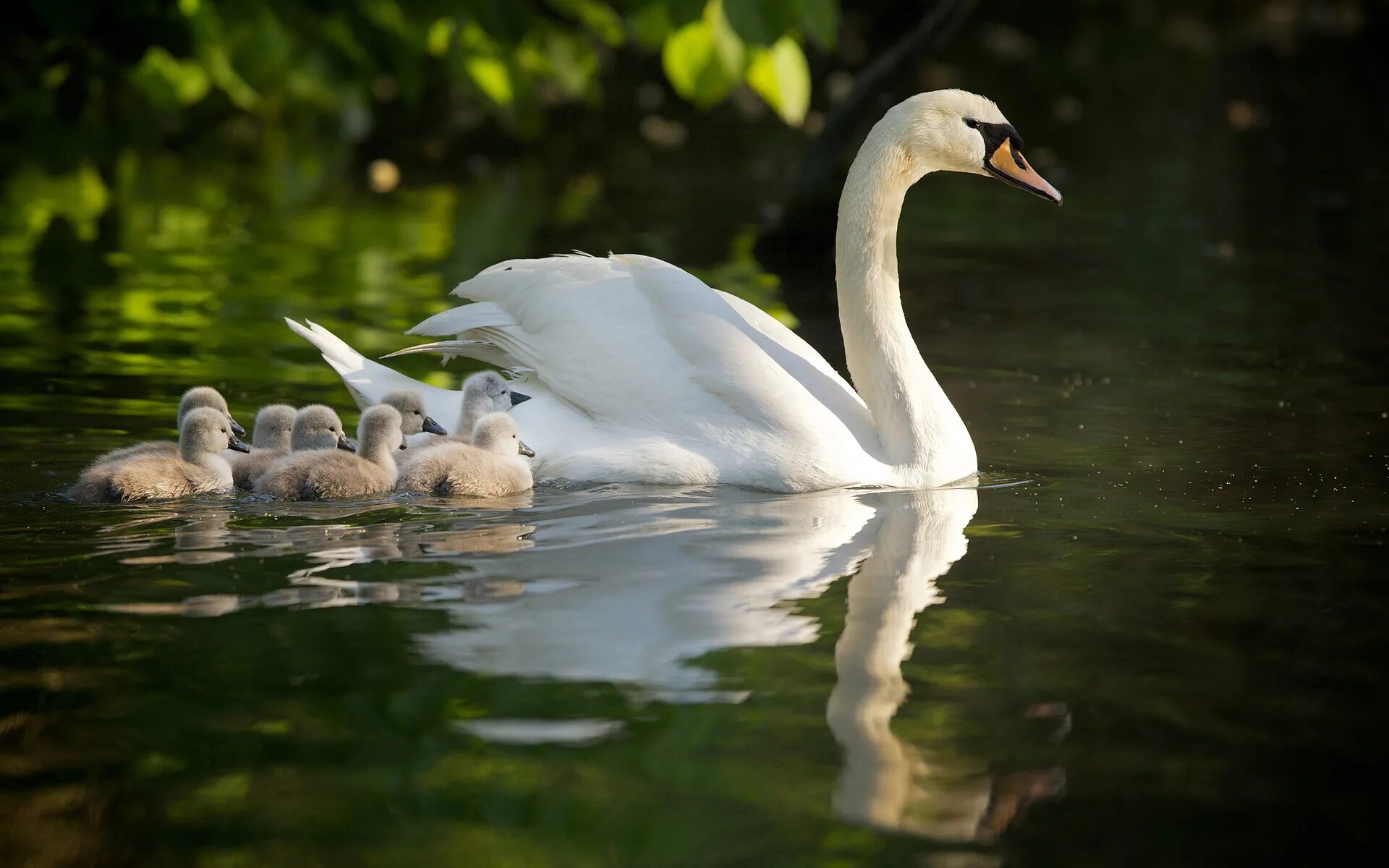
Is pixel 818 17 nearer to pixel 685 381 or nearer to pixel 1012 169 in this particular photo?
pixel 1012 169

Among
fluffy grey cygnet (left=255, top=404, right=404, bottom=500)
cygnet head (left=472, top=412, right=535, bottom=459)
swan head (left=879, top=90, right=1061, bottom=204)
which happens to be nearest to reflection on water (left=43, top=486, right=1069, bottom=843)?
fluffy grey cygnet (left=255, top=404, right=404, bottom=500)

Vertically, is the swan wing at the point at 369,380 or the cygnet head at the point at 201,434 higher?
the swan wing at the point at 369,380

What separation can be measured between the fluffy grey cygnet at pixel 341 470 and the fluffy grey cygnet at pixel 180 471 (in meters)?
0.17

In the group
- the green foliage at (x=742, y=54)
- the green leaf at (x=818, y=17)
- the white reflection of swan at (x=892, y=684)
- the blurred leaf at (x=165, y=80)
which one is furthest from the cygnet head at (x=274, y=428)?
the blurred leaf at (x=165, y=80)

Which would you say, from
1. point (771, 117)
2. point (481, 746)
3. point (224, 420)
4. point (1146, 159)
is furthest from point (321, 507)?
point (771, 117)

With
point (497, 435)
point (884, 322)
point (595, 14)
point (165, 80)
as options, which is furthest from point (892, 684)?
point (165, 80)

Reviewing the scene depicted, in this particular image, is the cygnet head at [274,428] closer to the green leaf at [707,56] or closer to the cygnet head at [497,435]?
the cygnet head at [497,435]

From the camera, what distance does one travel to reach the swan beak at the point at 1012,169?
7301mm

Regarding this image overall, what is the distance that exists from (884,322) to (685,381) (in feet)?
3.21

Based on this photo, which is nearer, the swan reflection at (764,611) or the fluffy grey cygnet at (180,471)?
the swan reflection at (764,611)

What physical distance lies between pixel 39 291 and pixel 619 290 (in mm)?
6111

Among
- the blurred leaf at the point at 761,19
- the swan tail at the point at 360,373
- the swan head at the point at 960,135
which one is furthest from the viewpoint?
the blurred leaf at the point at 761,19

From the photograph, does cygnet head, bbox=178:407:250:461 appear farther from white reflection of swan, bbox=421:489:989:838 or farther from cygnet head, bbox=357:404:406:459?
white reflection of swan, bbox=421:489:989:838

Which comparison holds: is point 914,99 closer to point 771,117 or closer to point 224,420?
point 224,420
